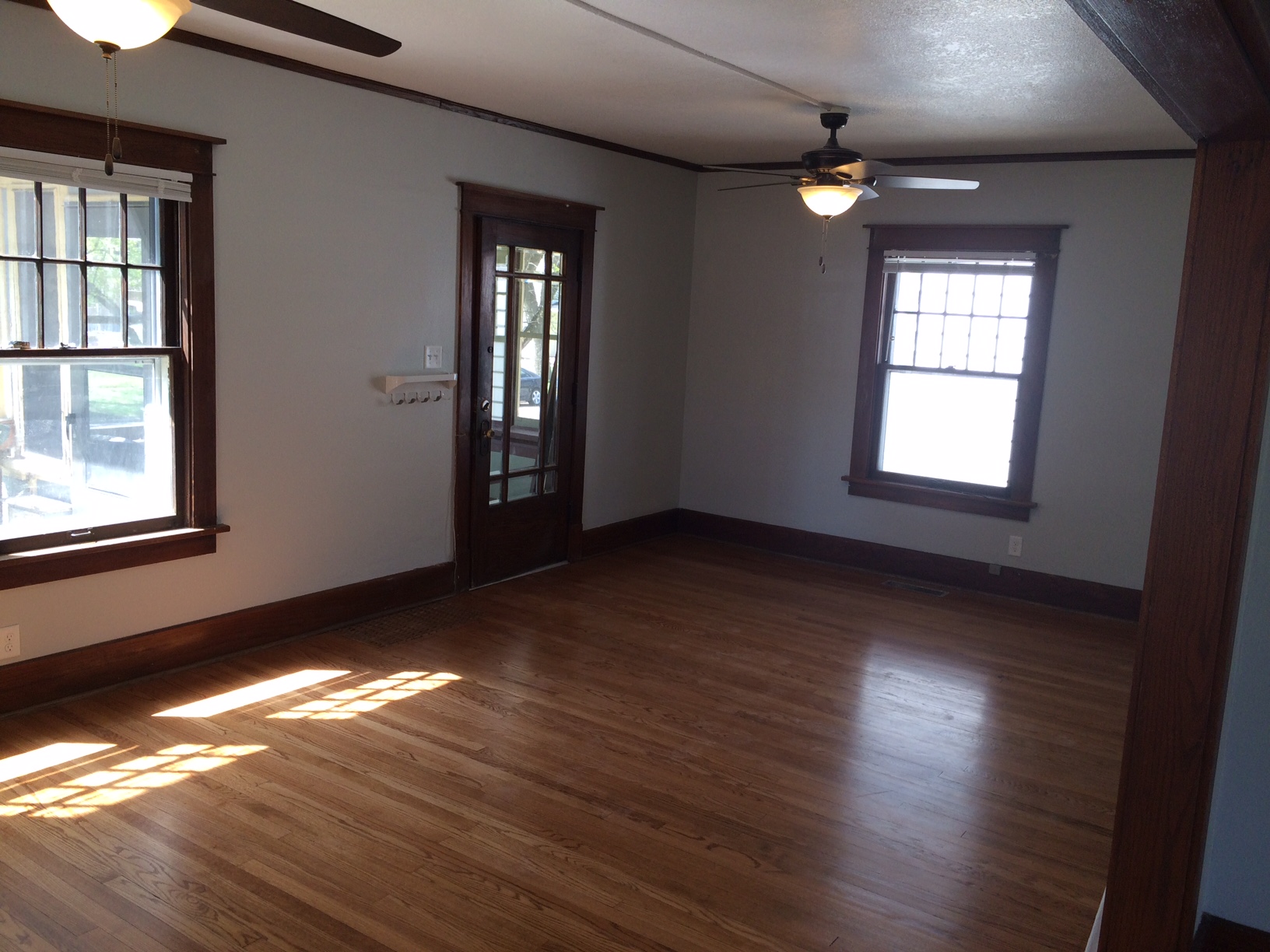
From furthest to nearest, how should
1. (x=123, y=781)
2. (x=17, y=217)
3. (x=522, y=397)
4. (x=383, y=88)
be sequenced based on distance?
(x=522, y=397)
(x=383, y=88)
(x=17, y=217)
(x=123, y=781)

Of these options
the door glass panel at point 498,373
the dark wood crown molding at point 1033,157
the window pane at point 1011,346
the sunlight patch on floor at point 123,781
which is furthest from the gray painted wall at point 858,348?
the sunlight patch on floor at point 123,781

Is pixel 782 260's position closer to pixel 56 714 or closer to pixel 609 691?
pixel 609 691

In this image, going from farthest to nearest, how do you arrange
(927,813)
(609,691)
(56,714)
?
(609,691)
(56,714)
(927,813)

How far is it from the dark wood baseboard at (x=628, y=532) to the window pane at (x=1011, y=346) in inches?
98.9

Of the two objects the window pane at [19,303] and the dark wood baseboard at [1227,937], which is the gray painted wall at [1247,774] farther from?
the window pane at [19,303]

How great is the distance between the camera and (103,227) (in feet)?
12.7

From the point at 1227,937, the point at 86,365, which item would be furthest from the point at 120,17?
the point at 1227,937

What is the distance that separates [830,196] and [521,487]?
252cm

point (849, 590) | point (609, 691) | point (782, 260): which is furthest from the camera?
point (782, 260)

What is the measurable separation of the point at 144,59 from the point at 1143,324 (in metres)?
5.04

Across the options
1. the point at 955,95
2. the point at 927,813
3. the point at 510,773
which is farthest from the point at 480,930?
the point at 955,95

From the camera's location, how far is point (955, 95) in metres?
4.41

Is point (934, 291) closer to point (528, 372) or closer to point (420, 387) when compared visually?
point (528, 372)

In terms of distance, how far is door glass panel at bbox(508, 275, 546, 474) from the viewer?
5832 mm
